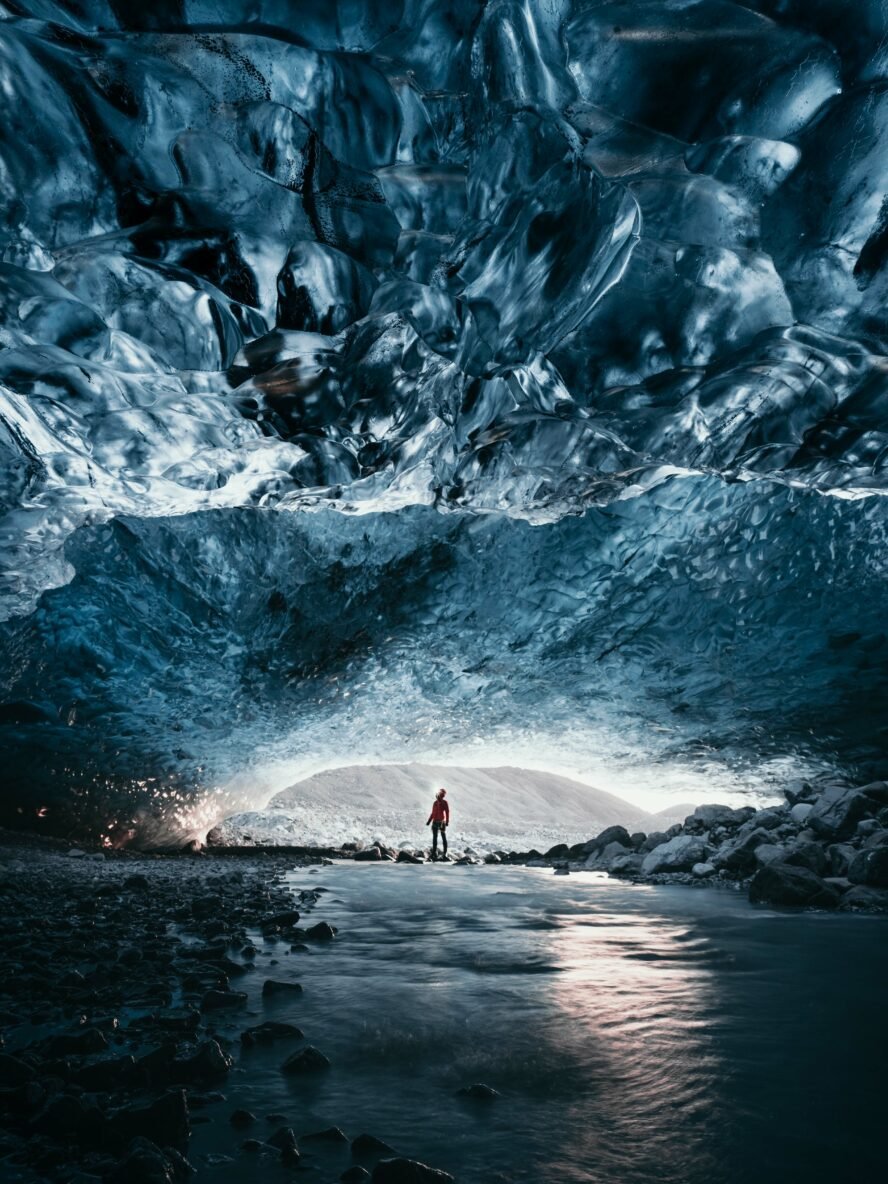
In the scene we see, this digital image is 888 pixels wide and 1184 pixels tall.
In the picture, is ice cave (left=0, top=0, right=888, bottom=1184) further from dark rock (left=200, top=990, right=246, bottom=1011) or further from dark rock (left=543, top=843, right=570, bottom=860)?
dark rock (left=543, top=843, right=570, bottom=860)

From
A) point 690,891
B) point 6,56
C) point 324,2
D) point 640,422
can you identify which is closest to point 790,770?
point 690,891

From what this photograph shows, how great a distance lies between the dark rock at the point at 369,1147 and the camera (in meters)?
1.62

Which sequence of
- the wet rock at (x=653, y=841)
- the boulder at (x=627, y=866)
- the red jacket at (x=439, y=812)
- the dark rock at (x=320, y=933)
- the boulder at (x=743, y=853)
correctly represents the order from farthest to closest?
the red jacket at (x=439, y=812) → the wet rock at (x=653, y=841) → the boulder at (x=627, y=866) → the boulder at (x=743, y=853) → the dark rock at (x=320, y=933)

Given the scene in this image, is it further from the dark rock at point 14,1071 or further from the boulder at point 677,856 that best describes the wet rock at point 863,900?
the dark rock at point 14,1071

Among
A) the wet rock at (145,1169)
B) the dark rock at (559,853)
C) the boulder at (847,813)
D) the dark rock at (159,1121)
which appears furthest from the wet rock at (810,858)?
the wet rock at (145,1169)

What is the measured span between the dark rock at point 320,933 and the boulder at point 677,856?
20.9 feet

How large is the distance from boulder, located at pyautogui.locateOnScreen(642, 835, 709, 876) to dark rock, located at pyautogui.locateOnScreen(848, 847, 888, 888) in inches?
107

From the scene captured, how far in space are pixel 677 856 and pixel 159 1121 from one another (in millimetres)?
9059

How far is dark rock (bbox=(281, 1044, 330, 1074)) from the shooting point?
2.12 meters

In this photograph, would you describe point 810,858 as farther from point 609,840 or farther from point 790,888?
point 609,840

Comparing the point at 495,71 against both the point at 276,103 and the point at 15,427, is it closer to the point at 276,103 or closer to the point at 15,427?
the point at 276,103

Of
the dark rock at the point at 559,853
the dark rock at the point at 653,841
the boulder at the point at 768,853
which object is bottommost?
the dark rock at the point at 559,853

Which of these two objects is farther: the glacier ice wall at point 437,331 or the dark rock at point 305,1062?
the glacier ice wall at point 437,331

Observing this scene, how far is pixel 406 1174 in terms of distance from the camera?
1464 millimetres
